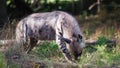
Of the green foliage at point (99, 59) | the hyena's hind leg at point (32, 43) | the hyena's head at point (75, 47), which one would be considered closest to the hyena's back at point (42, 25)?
the hyena's hind leg at point (32, 43)

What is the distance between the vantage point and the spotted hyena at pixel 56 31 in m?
9.09

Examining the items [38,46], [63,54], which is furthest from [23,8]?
[63,54]

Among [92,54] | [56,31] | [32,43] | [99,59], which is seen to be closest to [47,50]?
[32,43]

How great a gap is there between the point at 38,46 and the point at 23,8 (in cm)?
731

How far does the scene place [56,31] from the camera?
31.5 feet

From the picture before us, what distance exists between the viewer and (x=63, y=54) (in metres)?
9.41

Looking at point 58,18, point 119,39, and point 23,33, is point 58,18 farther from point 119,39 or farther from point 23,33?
point 119,39

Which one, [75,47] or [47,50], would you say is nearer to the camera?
[75,47]

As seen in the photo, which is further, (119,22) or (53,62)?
(119,22)

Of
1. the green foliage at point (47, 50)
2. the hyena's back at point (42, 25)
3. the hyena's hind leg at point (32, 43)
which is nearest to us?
the hyena's back at point (42, 25)

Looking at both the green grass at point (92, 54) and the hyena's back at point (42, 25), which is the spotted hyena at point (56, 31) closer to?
the hyena's back at point (42, 25)

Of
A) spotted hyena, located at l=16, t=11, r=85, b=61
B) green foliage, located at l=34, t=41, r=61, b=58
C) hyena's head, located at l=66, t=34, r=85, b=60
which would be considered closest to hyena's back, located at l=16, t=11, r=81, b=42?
spotted hyena, located at l=16, t=11, r=85, b=61

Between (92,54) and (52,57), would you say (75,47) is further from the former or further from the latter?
(52,57)

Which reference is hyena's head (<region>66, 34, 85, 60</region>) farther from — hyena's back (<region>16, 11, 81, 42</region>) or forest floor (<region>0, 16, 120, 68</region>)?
hyena's back (<region>16, 11, 81, 42</region>)
